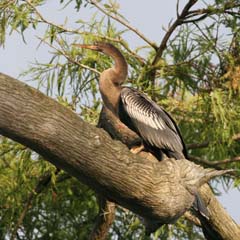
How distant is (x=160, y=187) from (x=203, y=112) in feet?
9.36

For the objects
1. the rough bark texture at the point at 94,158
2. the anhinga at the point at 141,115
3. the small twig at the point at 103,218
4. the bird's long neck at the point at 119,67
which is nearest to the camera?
the rough bark texture at the point at 94,158

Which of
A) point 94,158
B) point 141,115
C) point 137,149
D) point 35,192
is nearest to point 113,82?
point 141,115

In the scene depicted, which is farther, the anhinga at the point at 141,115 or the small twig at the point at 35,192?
the small twig at the point at 35,192

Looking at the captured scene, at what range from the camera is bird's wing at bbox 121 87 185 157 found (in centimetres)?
668

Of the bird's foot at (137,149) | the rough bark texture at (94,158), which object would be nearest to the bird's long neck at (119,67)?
the bird's foot at (137,149)

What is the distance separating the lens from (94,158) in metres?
4.82

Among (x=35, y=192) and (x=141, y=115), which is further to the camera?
(x=35, y=192)

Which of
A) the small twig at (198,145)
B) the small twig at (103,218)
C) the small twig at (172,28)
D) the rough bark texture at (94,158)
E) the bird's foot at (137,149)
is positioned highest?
the small twig at (172,28)

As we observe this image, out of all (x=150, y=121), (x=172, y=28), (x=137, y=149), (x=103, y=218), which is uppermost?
(x=172, y=28)

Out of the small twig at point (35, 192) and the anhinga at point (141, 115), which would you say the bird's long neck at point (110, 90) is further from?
the small twig at point (35, 192)

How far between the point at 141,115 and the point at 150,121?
0.25ft

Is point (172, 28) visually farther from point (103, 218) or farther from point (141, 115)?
point (103, 218)

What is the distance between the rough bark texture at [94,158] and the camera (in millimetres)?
4625

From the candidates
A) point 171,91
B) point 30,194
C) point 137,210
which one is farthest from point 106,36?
point 137,210
